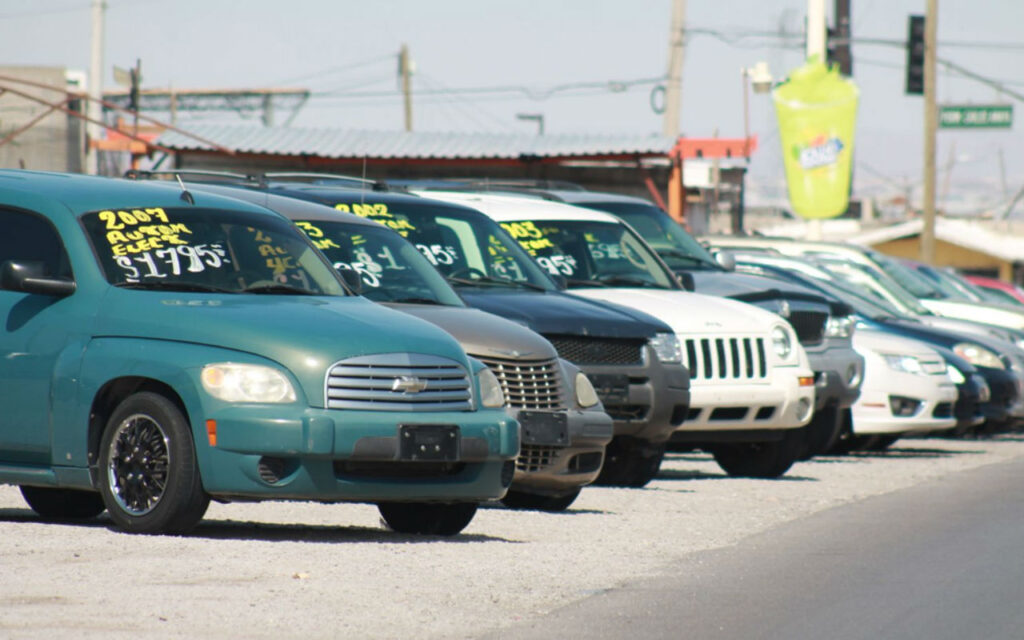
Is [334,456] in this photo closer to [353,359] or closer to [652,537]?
[353,359]

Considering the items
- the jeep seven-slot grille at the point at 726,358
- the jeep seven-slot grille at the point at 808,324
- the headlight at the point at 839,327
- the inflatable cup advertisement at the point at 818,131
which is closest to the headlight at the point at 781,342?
the jeep seven-slot grille at the point at 726,358

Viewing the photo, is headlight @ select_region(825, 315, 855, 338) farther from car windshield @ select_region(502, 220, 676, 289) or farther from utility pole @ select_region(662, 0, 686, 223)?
utility pole @ select_region(662, 0, 686, 223)

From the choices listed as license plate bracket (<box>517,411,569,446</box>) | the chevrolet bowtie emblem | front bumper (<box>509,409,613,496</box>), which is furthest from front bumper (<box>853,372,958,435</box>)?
the chevrolet bowtie emblem

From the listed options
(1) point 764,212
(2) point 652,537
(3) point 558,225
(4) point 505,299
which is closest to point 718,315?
(3) point 558,225

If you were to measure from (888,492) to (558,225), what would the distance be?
3.29m

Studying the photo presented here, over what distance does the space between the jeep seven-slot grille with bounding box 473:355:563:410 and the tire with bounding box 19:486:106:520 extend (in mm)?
2257

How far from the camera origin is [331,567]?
8.59m

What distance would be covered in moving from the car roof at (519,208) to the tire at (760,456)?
7.27 ft

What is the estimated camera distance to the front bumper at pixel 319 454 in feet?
29.1

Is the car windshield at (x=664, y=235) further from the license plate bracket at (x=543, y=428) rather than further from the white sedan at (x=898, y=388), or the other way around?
the license plate bracket at (x=543, y=428)

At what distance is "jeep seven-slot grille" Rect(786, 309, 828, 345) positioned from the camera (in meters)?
16.3

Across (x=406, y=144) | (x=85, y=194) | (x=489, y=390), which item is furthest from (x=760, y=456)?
(x=406, y=144)

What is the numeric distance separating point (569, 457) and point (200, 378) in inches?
113

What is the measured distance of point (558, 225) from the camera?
1498 centimetres
